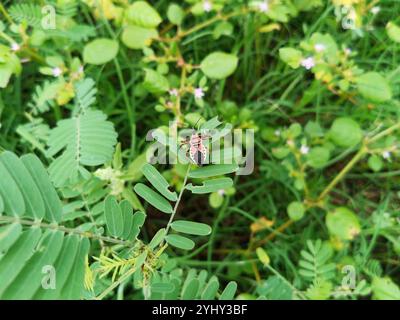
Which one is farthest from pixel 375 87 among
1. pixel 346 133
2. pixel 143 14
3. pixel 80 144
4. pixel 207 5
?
pixel 80 144

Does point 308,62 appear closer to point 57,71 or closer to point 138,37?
point 138,37

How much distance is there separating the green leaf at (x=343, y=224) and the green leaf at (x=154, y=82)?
60cm

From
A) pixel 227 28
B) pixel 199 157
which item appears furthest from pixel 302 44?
pixel 199 157

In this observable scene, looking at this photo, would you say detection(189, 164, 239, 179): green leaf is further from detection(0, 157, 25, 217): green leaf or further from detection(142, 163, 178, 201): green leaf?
detection(0, 157, 25, 217): green leaf

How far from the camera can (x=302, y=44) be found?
4.35 ft

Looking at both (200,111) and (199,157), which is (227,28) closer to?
(200,111)

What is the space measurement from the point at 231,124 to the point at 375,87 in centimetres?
48

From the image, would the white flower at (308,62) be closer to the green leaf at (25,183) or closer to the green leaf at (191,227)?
the green leaf at (191,227)

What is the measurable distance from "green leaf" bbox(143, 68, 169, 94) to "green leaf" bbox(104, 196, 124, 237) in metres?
0.56

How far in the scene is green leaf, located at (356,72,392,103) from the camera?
128cm

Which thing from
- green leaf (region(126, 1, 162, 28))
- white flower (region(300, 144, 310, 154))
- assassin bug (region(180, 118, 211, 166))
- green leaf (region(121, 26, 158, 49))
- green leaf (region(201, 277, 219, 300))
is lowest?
green leaf (region(201, 277, 219, 300))

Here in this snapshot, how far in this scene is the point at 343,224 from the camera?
1.40 meters

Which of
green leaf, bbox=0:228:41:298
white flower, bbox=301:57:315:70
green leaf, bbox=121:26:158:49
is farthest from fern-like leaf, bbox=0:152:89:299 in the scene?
white flower, bbox=301:57:315:70
